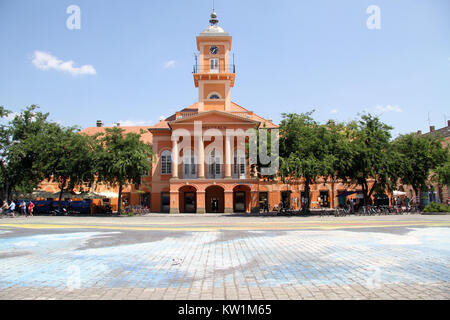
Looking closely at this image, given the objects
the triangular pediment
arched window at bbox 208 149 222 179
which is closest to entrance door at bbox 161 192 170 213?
arched window at bbox 208 149 222 179

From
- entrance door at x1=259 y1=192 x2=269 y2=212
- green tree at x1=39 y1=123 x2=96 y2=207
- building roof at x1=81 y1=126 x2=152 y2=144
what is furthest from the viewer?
building roof at x1=81 y1=126 x2=152 y2=144

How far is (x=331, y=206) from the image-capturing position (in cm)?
4491

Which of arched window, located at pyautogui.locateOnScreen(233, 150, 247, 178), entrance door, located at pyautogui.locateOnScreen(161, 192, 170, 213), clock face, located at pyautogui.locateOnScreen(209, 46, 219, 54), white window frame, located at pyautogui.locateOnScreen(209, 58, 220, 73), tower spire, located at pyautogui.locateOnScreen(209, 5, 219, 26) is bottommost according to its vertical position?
entrance door, located at pyautogui.locateOnScreen(161, 192, 170, 213)

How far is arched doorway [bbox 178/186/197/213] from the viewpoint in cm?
4331

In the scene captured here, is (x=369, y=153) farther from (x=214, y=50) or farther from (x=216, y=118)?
(x=214, y=50)

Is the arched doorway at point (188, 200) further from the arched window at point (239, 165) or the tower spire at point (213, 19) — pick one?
the tower spire at point (213, 19)

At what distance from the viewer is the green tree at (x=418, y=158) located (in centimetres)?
3388

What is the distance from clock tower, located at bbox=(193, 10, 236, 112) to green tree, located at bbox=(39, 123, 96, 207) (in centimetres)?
1681

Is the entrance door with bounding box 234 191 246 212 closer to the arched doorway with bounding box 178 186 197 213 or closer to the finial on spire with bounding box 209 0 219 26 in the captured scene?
the arched doorway with bounding box 178 186 197 213

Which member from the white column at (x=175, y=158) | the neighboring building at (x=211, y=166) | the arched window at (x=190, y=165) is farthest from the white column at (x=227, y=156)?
the white column at (x=175, y=158)

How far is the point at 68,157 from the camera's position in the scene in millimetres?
36719

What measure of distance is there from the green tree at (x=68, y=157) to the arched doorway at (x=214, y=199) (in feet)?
50.0
